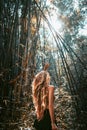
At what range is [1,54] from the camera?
5191 mm

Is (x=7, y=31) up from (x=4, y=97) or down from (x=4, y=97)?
up

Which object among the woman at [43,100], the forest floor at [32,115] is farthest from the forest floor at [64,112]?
the woman at [43,100]

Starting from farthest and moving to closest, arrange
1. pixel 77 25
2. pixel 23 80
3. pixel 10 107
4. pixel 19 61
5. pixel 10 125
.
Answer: pixel 77 25 → pixel 19 61 → pixel 23 80 → pixel 10 107 → pixel 10 125

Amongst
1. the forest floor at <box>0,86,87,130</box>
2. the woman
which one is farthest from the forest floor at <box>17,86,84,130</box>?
the woman

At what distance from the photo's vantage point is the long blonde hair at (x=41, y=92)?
2975 millimetres

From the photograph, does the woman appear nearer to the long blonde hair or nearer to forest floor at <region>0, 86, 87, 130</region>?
the long blonde hair

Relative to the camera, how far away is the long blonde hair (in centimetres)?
297

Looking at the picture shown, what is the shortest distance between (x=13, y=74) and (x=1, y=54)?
37cm

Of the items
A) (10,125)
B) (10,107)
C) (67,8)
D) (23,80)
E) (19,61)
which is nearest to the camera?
(10,125)

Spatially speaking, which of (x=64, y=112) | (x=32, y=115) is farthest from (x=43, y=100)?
(x=64, y=112)

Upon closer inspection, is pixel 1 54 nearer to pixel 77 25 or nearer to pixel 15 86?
pixel 15 86

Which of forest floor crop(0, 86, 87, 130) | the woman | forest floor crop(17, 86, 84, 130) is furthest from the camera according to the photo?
forest floor crop(17, 86, 84, 130)

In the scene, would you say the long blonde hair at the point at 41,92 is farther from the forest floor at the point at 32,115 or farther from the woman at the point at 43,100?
the forest floor at the point at 32,115

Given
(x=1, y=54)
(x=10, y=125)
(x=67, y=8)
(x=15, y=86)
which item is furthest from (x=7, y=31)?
(x=67, y=8)
